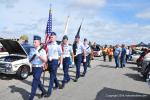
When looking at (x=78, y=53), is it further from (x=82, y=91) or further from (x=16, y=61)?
(x=82, y=91)

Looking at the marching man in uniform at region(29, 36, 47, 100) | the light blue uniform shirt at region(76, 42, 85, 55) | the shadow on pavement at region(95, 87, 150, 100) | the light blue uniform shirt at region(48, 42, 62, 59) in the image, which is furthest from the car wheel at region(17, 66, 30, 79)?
the marching man in uniform at region(29, 36, 47, 100)

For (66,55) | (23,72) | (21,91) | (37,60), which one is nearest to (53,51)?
(37,60)

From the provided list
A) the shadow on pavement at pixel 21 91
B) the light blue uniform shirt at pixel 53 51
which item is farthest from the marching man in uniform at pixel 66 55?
the shadow on pavement at pixel 21 91

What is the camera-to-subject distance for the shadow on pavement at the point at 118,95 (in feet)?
34.0

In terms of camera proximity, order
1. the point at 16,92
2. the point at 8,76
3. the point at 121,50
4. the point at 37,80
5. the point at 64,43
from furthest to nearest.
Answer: the point at 121,50, the point at 8,76, the point at 64,43, the point at 16,92, the point at 37,80

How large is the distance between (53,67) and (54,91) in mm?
1039

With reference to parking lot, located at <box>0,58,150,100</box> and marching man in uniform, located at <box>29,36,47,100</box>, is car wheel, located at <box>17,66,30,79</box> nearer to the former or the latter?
parking lot, located at <box>0,58,150,100</box>

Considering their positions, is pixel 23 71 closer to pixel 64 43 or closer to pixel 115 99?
pixel 64 43

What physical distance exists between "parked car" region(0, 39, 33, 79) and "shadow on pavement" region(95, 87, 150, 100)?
13.3ft

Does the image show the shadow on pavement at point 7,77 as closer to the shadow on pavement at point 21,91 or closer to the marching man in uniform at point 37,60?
the shadow on pavement at point 21,91

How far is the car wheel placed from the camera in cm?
1393

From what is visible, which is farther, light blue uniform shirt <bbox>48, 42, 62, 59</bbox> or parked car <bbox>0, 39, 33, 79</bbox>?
parked car <bbox>0, 39, 33, 79</bbox>

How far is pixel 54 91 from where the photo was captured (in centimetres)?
1103

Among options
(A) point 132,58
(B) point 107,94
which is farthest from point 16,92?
(A) point 132,58
